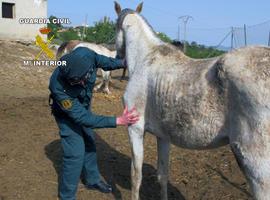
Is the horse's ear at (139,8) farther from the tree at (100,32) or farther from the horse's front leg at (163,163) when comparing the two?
the tree at (100,32)

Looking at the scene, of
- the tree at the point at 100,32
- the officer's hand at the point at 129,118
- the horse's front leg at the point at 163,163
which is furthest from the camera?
the tree at the point at 100,32

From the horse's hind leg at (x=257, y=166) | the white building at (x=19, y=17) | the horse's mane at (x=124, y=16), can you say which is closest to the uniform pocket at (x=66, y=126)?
the horse's mane at (x=124, y=16)

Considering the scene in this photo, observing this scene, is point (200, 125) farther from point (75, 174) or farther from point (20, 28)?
point (20, 28)

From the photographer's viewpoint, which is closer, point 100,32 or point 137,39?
point 137,39

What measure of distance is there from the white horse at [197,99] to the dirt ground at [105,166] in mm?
663

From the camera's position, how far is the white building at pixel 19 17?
2196 centimetres

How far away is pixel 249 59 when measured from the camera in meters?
3.03

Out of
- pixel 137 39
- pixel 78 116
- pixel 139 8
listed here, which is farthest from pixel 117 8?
pixel 78 116

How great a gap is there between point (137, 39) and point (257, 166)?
6.93ft

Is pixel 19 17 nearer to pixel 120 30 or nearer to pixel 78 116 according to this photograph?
pixel 120 30

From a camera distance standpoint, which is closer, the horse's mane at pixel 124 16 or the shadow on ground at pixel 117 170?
the horse's mane at pixel 124 16

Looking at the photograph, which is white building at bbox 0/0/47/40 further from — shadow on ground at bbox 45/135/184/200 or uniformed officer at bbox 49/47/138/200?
uniformed officer at bbox 49/47/138/200

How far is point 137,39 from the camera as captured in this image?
4473 mm

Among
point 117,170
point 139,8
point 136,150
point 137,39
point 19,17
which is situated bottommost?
point 117,170
